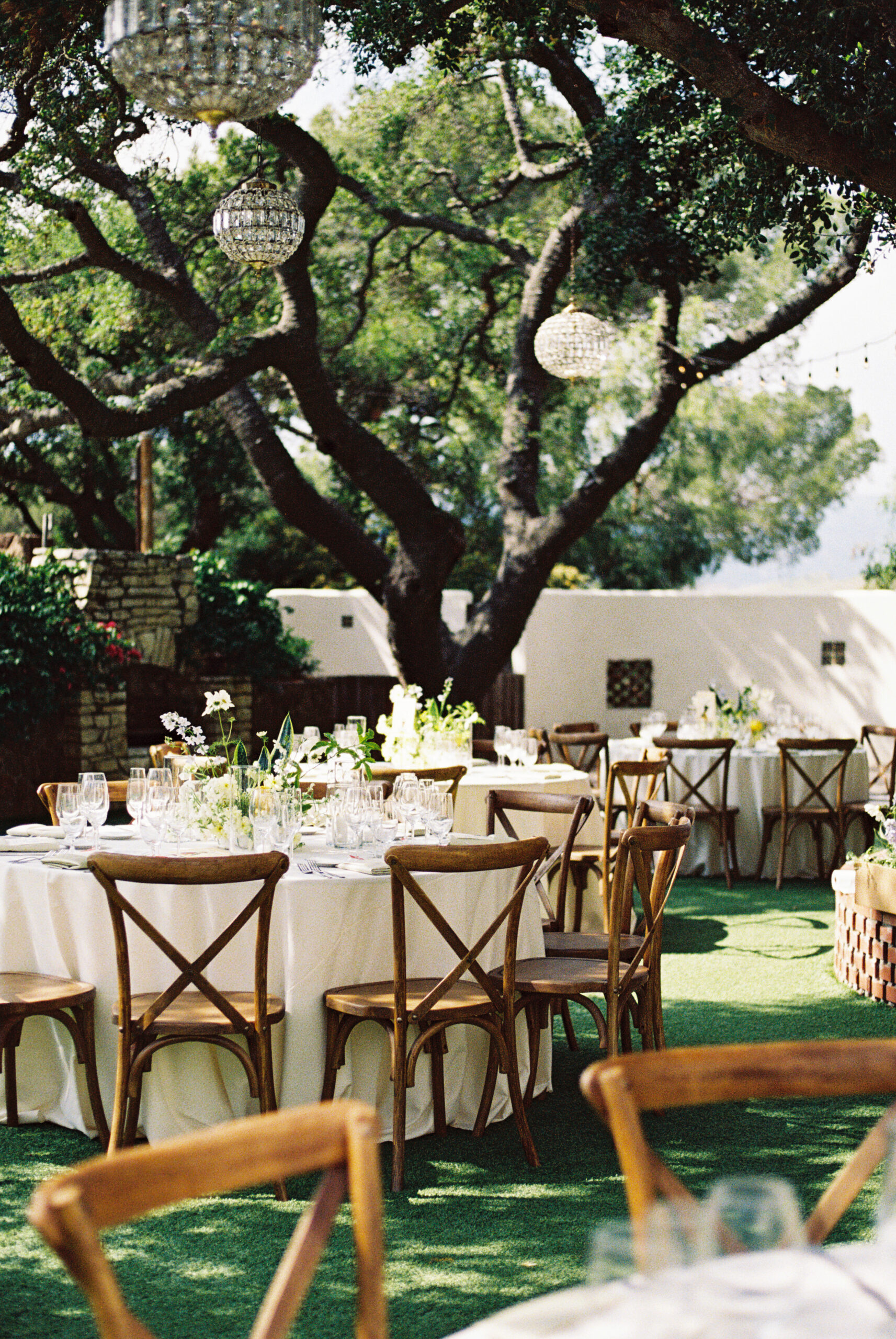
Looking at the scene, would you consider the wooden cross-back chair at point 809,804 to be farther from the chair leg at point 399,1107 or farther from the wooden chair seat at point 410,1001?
the chair leg at point 399,1107

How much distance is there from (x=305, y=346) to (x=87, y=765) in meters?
4.33

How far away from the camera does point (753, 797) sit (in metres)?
9.05

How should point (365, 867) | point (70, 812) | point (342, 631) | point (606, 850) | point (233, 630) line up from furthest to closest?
point (342, 631) → point (233, 630) → point (606, 850) → point (70, 812) → point (365, 867)

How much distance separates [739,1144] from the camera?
4.26m

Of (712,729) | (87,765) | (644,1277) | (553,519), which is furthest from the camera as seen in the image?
(87,765)

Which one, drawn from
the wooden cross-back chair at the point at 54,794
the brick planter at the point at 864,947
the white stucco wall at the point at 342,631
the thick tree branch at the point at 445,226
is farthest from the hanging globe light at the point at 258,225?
the white stucco wall at the point at 342,631

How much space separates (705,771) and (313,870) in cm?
515

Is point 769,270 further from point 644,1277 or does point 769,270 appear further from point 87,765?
point 644,1277

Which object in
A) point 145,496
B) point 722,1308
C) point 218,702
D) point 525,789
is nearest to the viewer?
point 722,1308

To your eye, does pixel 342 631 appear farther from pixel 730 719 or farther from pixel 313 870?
pixel 313 870

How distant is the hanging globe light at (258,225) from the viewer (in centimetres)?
702

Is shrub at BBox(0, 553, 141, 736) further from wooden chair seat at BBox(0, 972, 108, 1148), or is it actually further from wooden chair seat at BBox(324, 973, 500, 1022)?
wooden chair seat at BBox(324, 973, 500, 1022)

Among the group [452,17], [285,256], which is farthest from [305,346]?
[452,17]

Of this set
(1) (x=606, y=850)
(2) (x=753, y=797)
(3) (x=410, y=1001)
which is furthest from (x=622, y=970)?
(2) (x=753, y=797)
